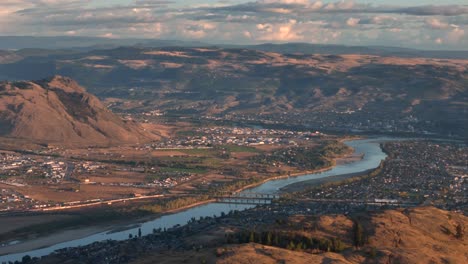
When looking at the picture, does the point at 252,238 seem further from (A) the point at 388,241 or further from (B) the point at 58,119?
(B) the point at 58,119

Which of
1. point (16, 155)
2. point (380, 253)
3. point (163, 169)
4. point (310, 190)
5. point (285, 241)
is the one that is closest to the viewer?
point (380, 253)

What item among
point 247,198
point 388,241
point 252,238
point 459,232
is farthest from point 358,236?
point 247,198

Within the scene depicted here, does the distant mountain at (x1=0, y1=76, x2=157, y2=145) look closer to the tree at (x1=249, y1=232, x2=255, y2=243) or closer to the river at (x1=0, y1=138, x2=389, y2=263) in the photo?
the river at (x1=0, y1=138, x2=389, y2=263)

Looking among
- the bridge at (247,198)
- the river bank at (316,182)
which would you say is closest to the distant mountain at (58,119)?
the river bank at (316,182)

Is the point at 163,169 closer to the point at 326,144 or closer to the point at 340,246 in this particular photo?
the point at 326,144

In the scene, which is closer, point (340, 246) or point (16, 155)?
point (340, 246)

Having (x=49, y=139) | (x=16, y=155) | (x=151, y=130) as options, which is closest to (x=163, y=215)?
(x=16, y=155)

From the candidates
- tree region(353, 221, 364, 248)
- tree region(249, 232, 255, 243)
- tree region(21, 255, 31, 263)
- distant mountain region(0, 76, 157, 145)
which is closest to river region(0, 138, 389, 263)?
tree region(21, 255, 31, 263)
